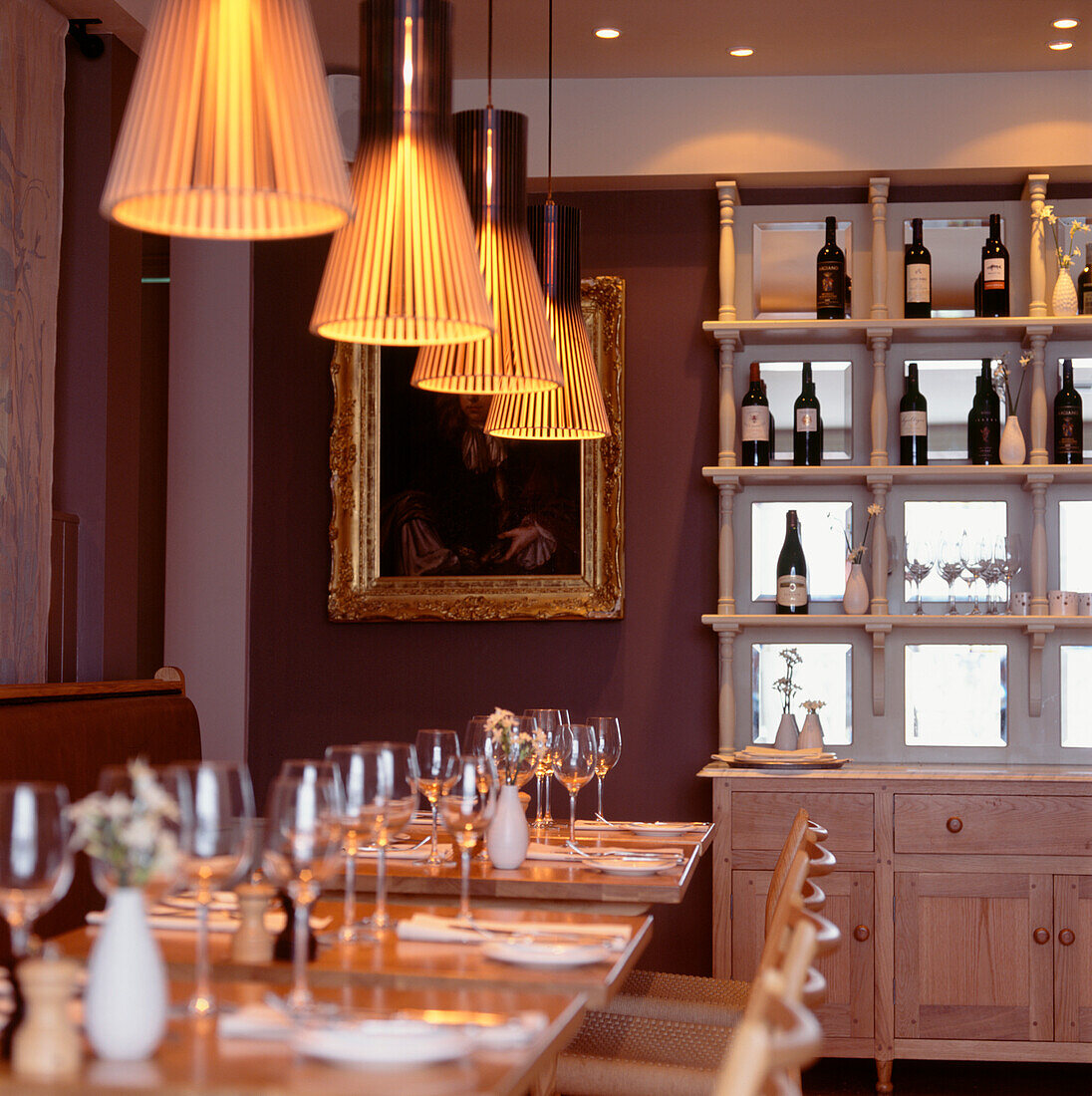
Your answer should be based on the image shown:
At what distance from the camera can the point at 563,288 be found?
3.00 meters

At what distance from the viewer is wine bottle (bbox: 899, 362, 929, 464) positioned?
459 cm

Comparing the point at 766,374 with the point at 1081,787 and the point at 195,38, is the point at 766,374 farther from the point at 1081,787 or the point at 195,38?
the point at 195,38

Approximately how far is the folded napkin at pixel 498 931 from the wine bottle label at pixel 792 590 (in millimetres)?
2621

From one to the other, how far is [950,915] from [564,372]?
2.17 metres

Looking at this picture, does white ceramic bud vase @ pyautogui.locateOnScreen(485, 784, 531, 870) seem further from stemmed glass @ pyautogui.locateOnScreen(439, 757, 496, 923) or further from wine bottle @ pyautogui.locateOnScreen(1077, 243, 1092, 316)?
wine bottle @ pyautogui.locateOnScreen(1077, 243, 1092, 316)

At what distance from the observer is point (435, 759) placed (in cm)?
224

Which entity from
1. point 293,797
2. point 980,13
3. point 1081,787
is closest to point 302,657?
point 1081,787

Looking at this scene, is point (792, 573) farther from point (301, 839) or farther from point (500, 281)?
point (301, 839)

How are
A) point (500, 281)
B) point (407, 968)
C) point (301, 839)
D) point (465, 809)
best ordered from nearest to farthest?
point (301, 839), point (407, 968), point (465, 809), point (500, 281)

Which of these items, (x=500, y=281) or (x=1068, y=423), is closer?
(x=500, y=281)

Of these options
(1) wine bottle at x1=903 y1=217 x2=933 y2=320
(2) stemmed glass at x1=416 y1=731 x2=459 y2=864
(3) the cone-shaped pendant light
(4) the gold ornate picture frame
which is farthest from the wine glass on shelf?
(1) wine bottle at x1=903 y1=217 x2=933 y2=320

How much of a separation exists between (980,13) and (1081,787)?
2.35 m

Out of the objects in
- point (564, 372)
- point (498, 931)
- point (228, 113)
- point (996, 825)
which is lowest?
point (996, 825)

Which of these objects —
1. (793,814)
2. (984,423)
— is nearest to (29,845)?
(793,814)
